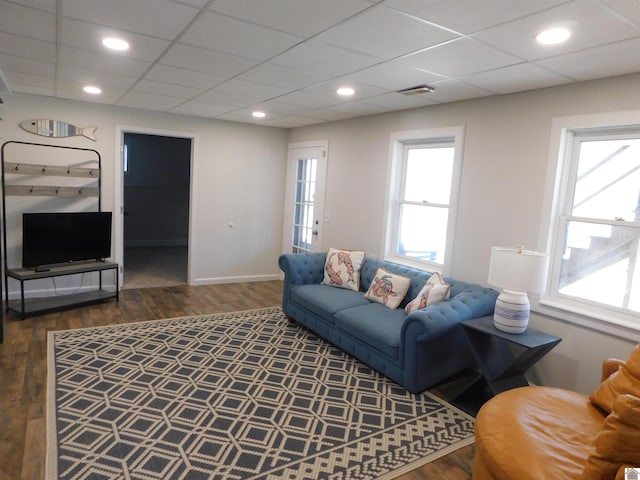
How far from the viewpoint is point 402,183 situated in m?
4.60

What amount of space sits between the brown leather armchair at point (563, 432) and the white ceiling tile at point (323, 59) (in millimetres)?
2246

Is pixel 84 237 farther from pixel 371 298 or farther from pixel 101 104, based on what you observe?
pixel 371 298

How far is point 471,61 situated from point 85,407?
3345 millimetres

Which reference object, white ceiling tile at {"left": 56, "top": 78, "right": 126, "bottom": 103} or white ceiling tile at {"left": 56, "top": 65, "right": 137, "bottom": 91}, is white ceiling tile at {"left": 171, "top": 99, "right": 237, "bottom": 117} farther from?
white ceiling tile at {"left": 56, "top": 65, "right": 137, "bottom": 91}

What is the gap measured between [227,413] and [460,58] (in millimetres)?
2733

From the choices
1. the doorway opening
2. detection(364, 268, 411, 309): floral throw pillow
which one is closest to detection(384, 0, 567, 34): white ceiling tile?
detection(364, 268, 411, 309): floral throw pillow

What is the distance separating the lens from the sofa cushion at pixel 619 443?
1.43 meters

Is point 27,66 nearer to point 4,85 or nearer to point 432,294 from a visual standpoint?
point 4,85

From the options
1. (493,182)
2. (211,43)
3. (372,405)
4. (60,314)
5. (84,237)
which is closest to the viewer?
(211,43)

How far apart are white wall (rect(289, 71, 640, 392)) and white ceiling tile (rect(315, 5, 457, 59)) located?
4.39 ft

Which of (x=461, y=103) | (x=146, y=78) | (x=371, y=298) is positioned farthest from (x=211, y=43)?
(x=371, y=298)

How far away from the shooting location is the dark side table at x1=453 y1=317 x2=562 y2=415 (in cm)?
273

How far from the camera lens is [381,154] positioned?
4688mm

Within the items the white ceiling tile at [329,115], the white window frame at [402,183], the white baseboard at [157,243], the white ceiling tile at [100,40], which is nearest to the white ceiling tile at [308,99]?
the white ceiling tile at [329,115]
